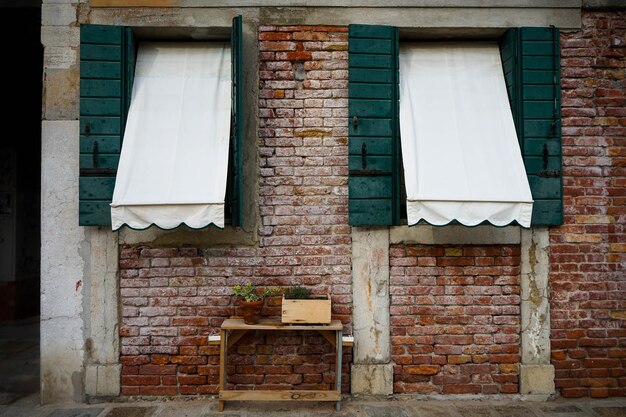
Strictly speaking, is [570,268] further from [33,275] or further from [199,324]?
[33,275]

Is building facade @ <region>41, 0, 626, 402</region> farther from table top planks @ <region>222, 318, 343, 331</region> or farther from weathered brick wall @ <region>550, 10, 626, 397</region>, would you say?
table top planks @ <region>222, 318, 343, 331</region>

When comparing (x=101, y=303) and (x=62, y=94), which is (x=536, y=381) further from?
(x=62, y=94)

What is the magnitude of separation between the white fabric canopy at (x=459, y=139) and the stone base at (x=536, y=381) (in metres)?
1.41

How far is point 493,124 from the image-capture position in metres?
3.56

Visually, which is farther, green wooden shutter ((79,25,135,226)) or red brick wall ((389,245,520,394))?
red brick wall ((389,245,520,394))

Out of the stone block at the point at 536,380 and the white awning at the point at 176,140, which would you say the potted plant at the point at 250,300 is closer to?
the white awning at the point at 176,140

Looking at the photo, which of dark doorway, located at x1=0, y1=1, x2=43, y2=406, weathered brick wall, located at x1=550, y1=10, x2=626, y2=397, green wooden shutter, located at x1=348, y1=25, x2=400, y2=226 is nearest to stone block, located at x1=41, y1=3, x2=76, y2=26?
green wooden shutter, located at x1=348, y1=25, x2=400, y2=226

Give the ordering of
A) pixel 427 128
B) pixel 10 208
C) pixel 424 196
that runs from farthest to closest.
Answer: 1. pixel 10 208
2. pixel 427 128
3. pixel 424 196

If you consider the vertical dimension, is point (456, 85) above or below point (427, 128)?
above

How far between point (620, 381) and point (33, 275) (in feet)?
26.3

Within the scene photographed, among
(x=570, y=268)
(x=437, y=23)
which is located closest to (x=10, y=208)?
(x=437, y=23)

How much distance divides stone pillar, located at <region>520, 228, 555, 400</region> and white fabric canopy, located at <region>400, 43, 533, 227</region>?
66cm

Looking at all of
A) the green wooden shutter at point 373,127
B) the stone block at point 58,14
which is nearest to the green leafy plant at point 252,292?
the green wooden shutter at point 373,127

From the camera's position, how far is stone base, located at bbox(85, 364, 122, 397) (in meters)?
3.61
